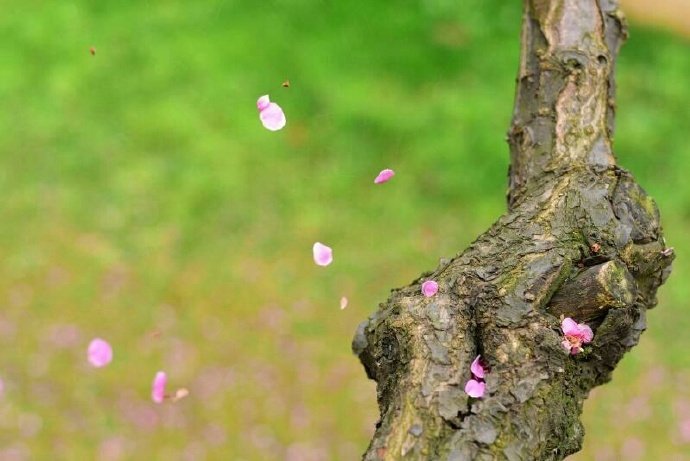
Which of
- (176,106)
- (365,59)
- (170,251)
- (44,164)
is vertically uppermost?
(365,59)

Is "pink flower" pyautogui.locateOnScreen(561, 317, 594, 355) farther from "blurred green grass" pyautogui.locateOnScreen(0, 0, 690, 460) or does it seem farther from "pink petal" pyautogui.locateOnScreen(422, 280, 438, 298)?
"blurred green grass" pyautogui.locateOnScreen(0, 0, 690, 460)

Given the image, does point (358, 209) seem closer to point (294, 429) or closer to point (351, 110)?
point (351, 110)

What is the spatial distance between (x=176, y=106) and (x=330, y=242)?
2140mm

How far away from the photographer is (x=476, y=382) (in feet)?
4.46

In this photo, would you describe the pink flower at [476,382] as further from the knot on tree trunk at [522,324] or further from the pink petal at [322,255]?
the pink petal at [322,255]

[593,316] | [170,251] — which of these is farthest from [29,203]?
[593,316]

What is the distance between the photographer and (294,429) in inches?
215

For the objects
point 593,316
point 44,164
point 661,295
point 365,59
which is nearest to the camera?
point 593,316

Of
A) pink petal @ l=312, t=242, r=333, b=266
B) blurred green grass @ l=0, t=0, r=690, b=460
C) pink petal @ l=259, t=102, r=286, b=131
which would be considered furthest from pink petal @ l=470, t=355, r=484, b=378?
blurred green grass @ l=0, t=0, r=690, b=460

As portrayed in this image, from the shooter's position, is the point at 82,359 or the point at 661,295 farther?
the point at 661,295

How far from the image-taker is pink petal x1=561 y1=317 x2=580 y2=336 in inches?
58.7

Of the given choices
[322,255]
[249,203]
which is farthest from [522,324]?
[249,203]

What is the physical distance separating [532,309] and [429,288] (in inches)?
7.2

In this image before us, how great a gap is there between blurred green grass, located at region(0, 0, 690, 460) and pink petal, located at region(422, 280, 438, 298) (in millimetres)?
4064
